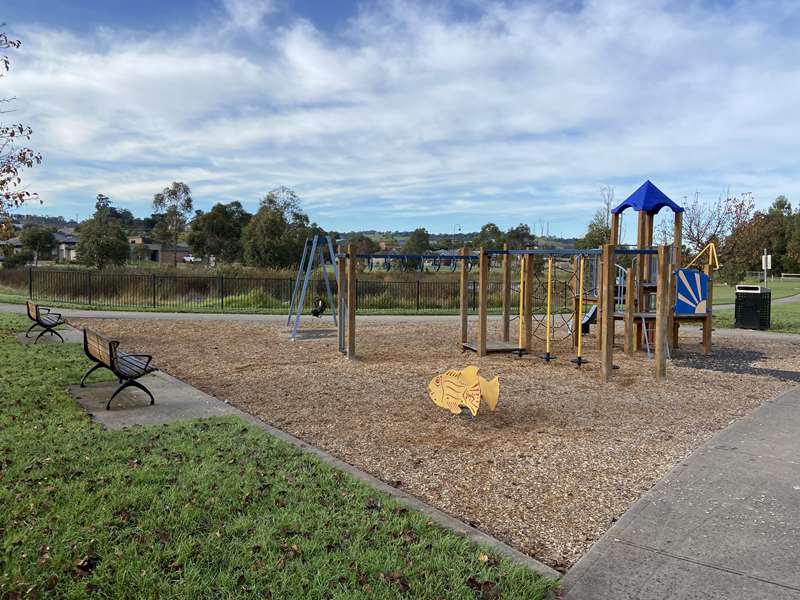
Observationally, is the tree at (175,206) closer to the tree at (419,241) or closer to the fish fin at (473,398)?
the tree at (419,241)

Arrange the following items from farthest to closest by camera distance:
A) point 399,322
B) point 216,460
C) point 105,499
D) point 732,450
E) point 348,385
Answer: point 399,322 → point 348,385 → point 732,450 → point 216,460 → point 105,499

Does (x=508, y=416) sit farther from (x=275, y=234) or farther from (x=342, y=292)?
(x=275, y=234)

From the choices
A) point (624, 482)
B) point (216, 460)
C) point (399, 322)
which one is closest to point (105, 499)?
point (216, 460)

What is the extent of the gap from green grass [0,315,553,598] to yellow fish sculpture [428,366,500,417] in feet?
7.33

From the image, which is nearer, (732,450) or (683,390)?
(732,450)

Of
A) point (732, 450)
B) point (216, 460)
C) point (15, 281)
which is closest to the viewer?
point (216, 460)

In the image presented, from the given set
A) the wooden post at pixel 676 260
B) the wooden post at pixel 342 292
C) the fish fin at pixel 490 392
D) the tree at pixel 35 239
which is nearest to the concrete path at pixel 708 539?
the fish fin at pixel 490 392

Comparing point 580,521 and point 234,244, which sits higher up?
point 234,244

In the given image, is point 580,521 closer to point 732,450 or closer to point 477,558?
point 477,558

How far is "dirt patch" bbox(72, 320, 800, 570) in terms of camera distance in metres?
4.51

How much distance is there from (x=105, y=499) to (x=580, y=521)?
3.13 m

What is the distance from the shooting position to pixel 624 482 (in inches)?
195

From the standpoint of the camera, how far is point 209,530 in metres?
3.68

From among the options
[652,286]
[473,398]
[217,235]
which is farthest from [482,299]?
[217,235]
